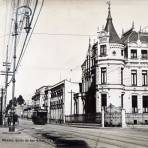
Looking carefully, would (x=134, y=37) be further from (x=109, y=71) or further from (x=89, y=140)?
(x=89, y=140)

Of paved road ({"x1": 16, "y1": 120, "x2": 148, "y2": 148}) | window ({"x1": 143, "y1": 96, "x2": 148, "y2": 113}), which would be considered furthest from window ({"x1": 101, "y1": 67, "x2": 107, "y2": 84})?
paved road ({"x1": 16, "y1": 120, "x2": 148, "y2": 148})

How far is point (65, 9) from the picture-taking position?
10.3 metres

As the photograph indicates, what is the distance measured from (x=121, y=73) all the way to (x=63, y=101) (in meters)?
14.7

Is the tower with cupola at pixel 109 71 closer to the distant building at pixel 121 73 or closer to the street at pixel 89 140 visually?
the distant building at pixel 121 73

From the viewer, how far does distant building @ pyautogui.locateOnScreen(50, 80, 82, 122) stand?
47.1m

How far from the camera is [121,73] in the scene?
119 feet

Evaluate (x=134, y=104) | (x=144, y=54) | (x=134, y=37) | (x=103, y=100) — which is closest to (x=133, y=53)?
(x=144, y=54)

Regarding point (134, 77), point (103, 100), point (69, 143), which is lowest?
point (69, 143)

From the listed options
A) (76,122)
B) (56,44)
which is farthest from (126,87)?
(56,44)

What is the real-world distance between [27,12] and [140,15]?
3.42 metres

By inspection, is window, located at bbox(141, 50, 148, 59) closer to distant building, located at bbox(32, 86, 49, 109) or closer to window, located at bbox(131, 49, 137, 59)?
window, located at bbox(131, 49, 137, 59)

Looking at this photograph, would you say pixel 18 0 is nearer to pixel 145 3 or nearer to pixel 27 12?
pixel 27 12

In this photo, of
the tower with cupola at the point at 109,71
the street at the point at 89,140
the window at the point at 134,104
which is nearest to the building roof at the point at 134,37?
the tower with cupola at the point at 109,71

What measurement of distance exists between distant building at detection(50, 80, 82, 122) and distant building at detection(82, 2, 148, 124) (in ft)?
25.7
